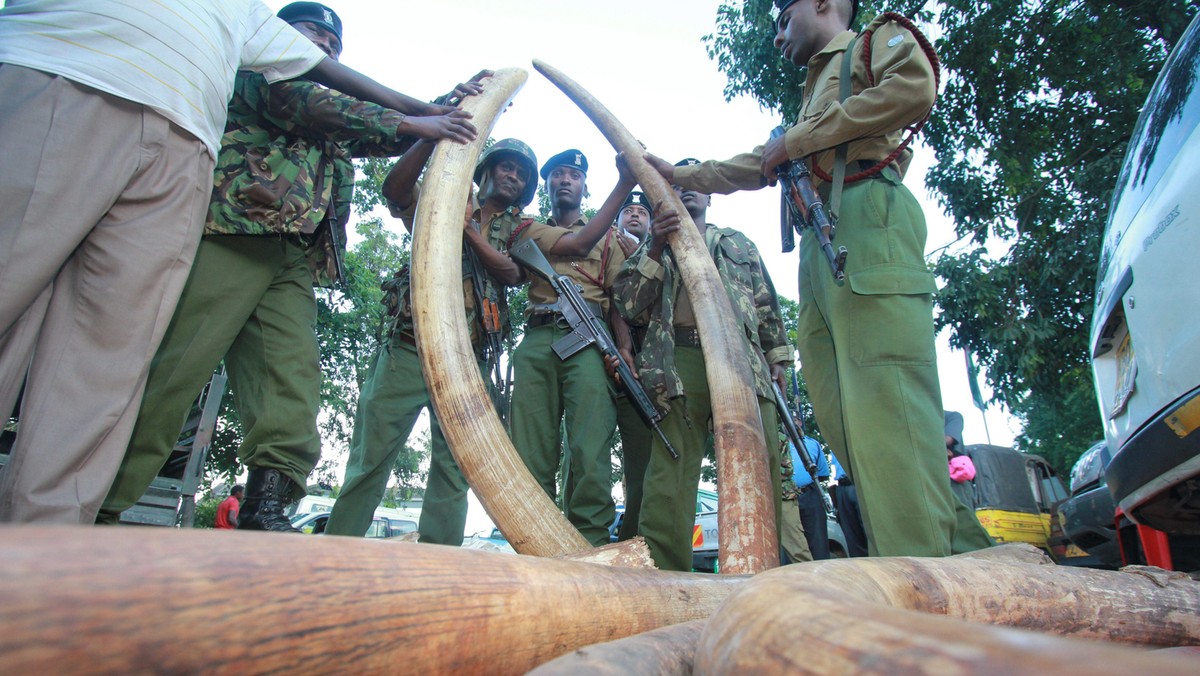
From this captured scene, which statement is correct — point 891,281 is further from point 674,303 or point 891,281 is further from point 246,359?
point 246,359

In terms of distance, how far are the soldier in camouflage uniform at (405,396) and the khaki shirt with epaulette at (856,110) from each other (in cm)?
124

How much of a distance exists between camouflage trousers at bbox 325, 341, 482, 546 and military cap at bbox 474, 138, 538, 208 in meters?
1.42

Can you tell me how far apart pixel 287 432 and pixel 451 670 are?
191 cm

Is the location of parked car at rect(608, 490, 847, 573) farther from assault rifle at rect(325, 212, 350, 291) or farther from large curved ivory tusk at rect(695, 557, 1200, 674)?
large curved ivory tusk at rect(695, 557, 1200, 674)

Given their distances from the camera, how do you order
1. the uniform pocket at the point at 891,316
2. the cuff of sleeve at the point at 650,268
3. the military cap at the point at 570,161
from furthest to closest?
the military cap at the point at 570,161 → the cuff of sleeve at the point at 650,268 → the uniform pocket at the point at 891,316

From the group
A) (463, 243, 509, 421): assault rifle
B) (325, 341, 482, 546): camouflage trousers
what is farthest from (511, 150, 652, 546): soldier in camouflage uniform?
(325, 341, 482, 546): camouflage trousers

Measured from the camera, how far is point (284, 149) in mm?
2459

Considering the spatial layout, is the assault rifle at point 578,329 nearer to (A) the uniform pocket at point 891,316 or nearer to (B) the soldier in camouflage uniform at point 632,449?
(B) the soldier in camouflage uniform at point 632,449

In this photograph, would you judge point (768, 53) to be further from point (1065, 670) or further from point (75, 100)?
point (1065, 670)

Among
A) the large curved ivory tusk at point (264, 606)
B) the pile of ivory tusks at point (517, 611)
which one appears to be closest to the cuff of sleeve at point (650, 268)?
the pile of ivory tusks at point (517, 611)

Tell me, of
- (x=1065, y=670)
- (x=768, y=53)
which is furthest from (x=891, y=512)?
(x=768, y=53)

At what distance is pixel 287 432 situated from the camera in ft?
7.77

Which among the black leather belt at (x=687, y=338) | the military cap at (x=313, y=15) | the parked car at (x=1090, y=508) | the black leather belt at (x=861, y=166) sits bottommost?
the parked car at (x=1090, y=508)

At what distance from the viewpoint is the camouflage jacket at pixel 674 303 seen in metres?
3.37
